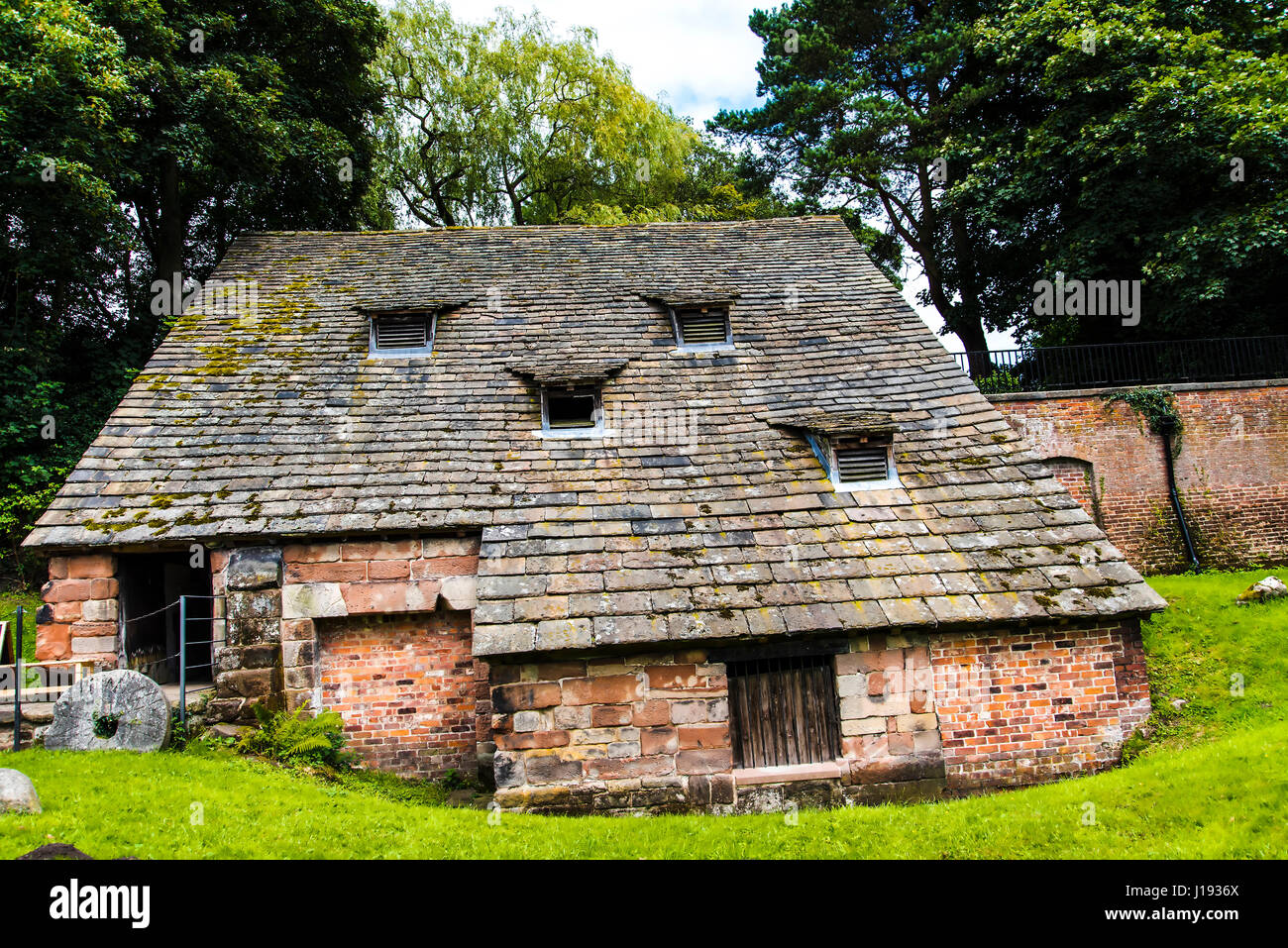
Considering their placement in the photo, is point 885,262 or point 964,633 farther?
point 885,262

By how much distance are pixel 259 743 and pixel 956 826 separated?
773 cm

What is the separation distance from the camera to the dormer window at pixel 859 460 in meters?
9.29

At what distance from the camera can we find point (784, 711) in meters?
7.93

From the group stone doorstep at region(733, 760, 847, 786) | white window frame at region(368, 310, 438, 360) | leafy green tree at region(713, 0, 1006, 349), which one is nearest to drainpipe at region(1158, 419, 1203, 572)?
leafy green tree at region(713, 0, 1006, 349)

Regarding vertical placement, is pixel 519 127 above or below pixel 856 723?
above

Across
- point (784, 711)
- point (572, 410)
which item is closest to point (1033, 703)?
point (784, 711)

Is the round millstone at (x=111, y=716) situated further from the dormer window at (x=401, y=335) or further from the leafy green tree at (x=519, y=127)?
the leafy green tree at (x=519, y=127)

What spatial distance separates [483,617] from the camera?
7539 mm

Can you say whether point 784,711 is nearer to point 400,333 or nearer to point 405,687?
point 405,687

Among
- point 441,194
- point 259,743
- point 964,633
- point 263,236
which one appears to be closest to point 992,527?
point 964,633

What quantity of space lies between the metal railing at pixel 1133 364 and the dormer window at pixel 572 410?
11205 millimetres

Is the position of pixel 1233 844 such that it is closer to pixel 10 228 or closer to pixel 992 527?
pixel 992 527

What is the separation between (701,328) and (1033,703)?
7283 mm

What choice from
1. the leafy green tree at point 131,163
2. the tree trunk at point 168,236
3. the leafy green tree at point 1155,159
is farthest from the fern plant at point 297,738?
the leafy green tree at point 1155,159
